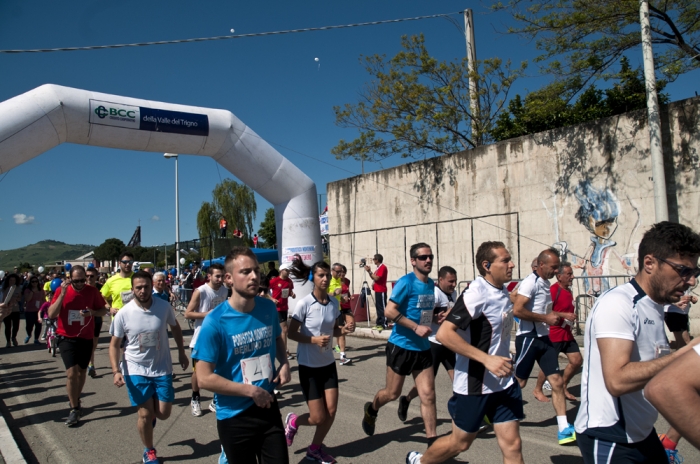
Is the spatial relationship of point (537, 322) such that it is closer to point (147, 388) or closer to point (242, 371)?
point (242, 371)

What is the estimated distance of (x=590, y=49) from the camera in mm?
12078

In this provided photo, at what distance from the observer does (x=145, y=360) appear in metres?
5.09

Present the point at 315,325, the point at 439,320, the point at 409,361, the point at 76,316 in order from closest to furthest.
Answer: the point at 315,325 → the point at 409,361 → the point at 439,320 → the point at 76,316

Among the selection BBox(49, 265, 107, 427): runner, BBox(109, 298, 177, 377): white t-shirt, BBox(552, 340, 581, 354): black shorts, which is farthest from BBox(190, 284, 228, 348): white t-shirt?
BBox(552, 340, 581, 354): black shorts

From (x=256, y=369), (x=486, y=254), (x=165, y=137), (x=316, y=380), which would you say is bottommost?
(x=316, y=380)

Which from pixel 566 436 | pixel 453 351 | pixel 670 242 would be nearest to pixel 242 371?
pixel 453 351

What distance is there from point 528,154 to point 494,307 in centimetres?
983

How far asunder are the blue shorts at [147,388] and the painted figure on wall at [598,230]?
891 centimetres

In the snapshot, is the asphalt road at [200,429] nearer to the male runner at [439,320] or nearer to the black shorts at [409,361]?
the male runner at [439,320]

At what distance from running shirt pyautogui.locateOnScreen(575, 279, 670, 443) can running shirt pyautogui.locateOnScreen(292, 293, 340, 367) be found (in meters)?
2.74

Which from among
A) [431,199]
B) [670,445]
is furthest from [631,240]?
[670,445]

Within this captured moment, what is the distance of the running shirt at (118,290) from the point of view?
28.4 ft

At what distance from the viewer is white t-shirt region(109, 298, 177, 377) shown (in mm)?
5086

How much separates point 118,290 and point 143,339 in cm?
411
